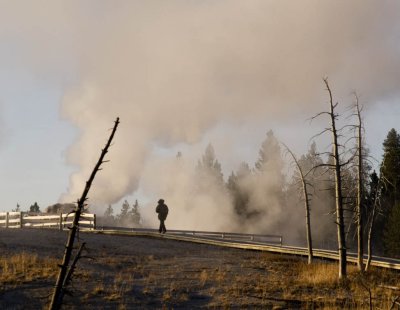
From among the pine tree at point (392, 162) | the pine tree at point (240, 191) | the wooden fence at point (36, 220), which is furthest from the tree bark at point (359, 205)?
the pine tree at point (240, 191)

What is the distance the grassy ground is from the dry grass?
29 mm

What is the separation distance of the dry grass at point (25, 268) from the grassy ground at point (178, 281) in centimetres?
3

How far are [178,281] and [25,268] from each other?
497 cm

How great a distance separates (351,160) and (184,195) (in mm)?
64378

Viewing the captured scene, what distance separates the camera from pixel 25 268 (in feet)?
58.1

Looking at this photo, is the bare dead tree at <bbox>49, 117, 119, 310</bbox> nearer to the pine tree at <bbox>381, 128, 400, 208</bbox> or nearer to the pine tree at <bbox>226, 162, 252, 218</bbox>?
the pine tree at <bbox>381, 128, 400, 208</bbox>

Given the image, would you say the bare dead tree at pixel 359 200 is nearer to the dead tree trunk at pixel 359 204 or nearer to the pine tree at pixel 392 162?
the dead tree trunk at pixel 359 204

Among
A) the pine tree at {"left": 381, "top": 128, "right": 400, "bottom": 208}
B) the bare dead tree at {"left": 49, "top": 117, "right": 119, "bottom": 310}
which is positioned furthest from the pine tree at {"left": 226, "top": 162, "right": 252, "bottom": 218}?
the bare dead tree at {"left": 49, "top": 117, "right": 119, "bottom": 310}

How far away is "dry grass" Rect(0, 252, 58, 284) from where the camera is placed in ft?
54.0

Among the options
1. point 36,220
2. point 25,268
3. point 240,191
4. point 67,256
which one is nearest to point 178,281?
point 25,268

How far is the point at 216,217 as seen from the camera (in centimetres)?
7862

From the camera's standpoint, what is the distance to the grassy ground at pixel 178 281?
15422mm

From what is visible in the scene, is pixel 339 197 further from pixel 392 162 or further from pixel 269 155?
pixel 269 155

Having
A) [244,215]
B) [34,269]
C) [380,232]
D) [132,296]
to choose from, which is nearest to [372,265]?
[132,296]
